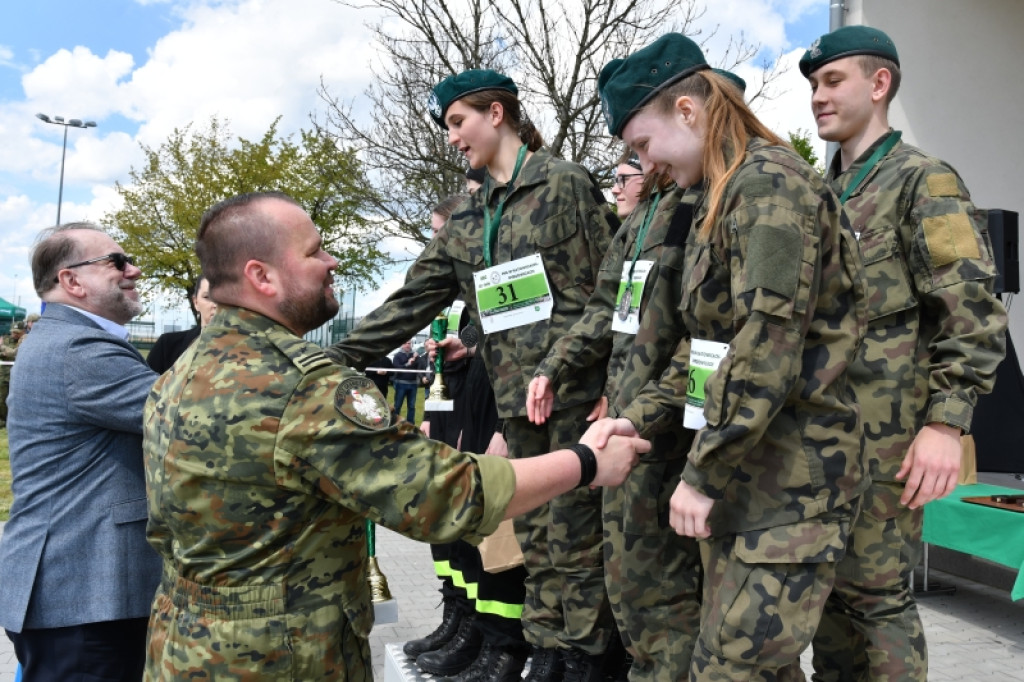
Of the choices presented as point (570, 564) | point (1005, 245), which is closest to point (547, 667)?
point (570, 564)

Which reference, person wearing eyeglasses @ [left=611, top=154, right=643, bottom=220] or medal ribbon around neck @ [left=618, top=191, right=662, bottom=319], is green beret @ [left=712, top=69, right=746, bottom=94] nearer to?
medal ribbon around neck @ [left=618, top=191, right=662, bottom=319]

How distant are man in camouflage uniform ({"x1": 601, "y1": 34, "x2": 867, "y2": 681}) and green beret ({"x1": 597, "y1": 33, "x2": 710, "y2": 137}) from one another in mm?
158

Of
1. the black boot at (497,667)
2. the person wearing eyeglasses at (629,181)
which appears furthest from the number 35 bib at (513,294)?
the black boot at (497,667)

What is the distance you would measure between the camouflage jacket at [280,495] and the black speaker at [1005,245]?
395 centimetres

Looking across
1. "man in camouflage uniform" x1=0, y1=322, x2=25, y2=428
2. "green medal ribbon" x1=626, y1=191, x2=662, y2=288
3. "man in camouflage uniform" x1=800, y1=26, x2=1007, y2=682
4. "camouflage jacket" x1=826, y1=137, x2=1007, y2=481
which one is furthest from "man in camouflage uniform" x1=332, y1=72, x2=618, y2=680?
"man in camouflage uniform" x1=0, y1=322, x2=25, y2=428

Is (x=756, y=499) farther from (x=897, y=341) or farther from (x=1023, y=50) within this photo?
(x=1023, y=50)

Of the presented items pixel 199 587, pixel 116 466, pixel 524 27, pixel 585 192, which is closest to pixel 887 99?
pixel 585 192

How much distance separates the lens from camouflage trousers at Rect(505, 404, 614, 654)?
2.90 m

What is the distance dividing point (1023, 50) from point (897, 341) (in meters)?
5.45

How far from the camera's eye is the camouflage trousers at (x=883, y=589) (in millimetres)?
2285

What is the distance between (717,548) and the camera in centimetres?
201

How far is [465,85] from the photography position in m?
3.09

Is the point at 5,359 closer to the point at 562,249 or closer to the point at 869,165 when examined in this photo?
the point at 562,249

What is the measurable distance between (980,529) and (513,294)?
3074 millimetres
